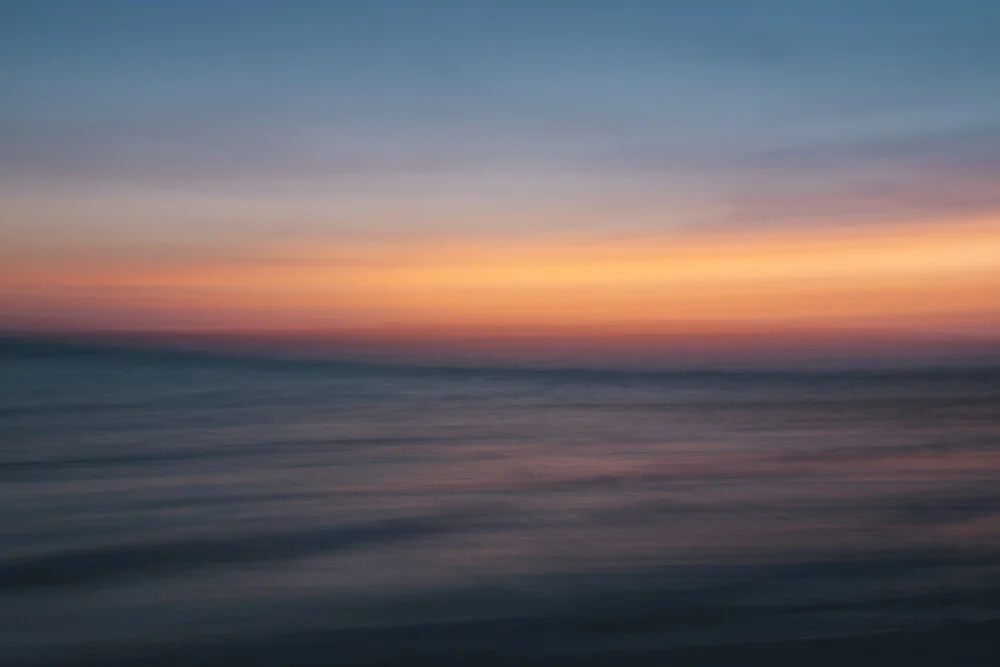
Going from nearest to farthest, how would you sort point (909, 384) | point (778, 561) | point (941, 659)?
1. point (941, 659)
2. point (778, 561)
3. point (909, 384)

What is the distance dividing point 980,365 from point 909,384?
267 cm

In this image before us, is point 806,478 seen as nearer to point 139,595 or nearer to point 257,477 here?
point 257,477

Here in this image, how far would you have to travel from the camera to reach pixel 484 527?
618cm

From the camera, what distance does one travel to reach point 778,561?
5281 millimetres

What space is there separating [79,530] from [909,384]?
1101 cm

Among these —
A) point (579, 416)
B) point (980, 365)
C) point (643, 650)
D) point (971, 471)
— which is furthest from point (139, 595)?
point (980, 365)

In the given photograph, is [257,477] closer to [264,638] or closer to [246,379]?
[264,638]

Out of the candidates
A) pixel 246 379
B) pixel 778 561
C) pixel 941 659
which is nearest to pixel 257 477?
pixel 778 561

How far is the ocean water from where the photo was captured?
14.2 feet

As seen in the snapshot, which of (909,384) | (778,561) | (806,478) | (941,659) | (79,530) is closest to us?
(941,659)

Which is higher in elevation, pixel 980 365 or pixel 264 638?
pixel 980 365

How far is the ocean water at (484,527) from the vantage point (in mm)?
4324

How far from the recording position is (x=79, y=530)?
613cm

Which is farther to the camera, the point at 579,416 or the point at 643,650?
the point at 579,416
